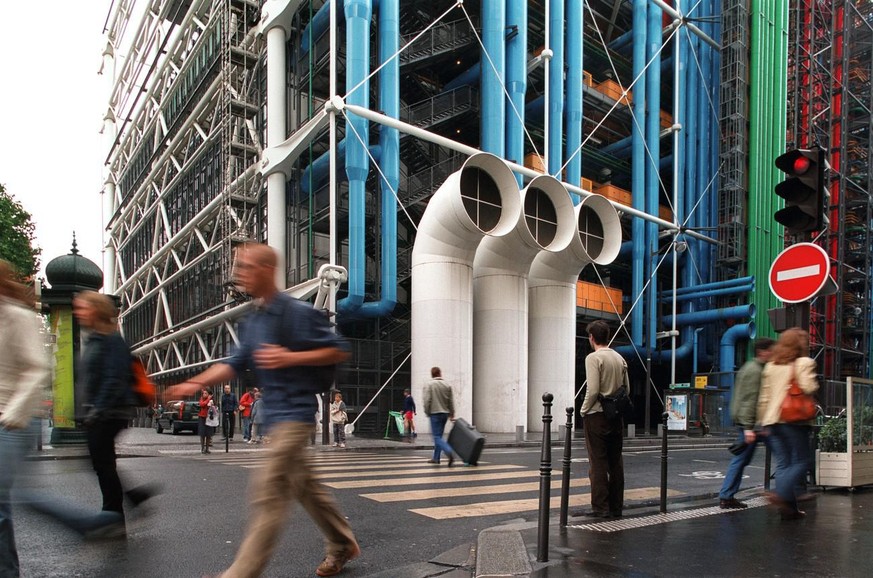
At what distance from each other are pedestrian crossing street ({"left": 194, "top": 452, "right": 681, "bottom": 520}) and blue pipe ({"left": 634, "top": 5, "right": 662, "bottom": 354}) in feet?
81.1

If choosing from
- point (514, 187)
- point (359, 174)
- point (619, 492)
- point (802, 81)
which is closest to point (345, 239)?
point (359, 174)

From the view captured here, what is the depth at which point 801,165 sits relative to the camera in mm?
6738

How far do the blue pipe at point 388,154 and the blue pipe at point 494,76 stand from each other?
12.6ft

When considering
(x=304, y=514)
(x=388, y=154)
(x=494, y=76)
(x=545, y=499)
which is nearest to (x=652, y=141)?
(x=494, y=76)

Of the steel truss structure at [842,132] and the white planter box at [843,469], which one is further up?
the steel truss structure at [842,132]

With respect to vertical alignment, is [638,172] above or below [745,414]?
above

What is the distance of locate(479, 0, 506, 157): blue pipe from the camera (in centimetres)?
2655

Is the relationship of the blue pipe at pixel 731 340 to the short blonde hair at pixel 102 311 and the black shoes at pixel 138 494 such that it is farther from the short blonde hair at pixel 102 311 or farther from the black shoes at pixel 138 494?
the short blonde hair at pixel 102 311

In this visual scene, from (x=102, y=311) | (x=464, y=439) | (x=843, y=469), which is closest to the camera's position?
(x=102, y=311)

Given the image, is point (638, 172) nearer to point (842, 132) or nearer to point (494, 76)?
point (494, 76)

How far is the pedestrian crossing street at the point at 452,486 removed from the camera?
7066mm

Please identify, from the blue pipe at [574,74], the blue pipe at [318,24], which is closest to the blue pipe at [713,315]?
the blue pipe at [574,74]

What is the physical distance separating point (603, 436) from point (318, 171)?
23.7 metres

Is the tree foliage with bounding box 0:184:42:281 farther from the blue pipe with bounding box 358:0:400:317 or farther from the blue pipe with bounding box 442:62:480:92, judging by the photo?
the blue pipe with bounding box 442:62:480:92
